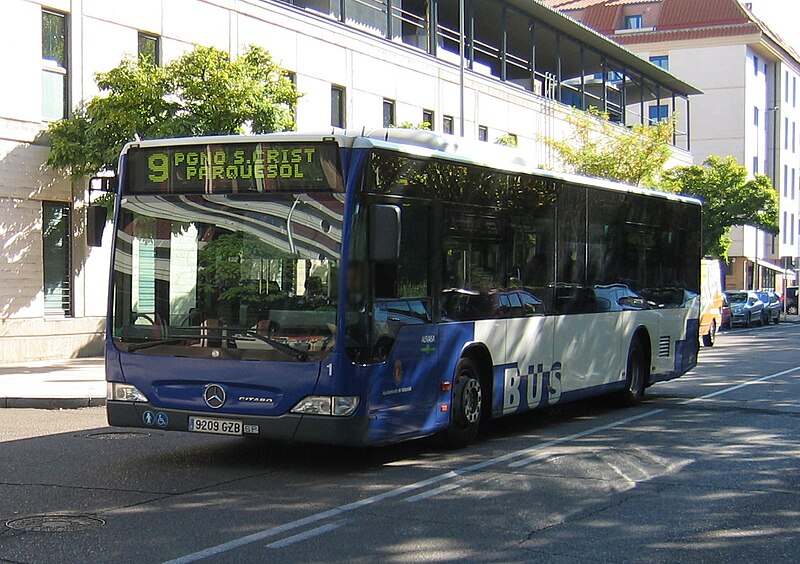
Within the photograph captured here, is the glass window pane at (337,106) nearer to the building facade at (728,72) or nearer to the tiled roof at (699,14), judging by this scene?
the building facade at (728,72)

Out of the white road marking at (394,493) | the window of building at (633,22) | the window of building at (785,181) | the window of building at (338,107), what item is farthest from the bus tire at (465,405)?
the window of building at (785,181)

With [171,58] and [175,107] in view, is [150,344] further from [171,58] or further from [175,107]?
[171,58]

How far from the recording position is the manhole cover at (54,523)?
24.6ft

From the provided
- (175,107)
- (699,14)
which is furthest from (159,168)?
(699,14)

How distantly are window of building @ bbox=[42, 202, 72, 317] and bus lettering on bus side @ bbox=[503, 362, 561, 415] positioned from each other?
13480 mm

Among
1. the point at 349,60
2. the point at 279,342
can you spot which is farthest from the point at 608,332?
the point at 349,60

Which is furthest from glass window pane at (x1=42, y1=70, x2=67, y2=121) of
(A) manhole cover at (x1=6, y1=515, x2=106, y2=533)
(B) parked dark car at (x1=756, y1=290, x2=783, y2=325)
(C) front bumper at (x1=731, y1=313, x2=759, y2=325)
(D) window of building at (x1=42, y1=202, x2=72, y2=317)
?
(B) parked dark car at (x1=756, y1=290, x2=783, y2=325)

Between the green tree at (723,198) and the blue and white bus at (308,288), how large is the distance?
155 ft

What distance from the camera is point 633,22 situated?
80062mm

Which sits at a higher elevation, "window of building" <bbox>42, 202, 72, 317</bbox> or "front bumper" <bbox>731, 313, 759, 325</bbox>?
"window of building" <bbox>42, 202, 72, 317</bbox>

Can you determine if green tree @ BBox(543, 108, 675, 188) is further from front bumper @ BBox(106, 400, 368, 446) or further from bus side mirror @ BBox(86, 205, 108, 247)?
front bumper @ BBox(106, 400, 368, 446)

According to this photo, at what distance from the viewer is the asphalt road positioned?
711 cm

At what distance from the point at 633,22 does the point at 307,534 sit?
3019 inches

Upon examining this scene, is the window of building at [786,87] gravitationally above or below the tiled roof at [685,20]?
below
